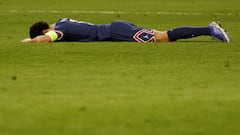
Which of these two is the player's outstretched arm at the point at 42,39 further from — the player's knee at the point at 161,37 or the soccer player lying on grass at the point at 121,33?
the player's knee at the point at 161,37

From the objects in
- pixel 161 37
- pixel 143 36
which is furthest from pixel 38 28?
pixel 161 37

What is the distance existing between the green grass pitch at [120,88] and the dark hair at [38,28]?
46 cm

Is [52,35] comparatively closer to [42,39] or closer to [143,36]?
[42,39]

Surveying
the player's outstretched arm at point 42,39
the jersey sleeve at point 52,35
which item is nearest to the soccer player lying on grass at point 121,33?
the jersey sleeve at point 52,35

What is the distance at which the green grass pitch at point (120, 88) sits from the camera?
316 inches

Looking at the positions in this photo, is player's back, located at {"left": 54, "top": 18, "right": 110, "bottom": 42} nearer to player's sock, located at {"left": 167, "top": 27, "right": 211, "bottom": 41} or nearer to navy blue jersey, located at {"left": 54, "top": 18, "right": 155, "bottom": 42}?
navy blue jersey, located at {"left": 54, "top": 18, "right": 155, "bottom": 42}

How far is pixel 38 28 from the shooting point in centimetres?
1402

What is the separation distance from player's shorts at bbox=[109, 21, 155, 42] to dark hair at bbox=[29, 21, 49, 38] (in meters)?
1.25

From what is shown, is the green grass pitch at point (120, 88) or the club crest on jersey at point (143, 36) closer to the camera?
the green grass pitch at point (120, 88)

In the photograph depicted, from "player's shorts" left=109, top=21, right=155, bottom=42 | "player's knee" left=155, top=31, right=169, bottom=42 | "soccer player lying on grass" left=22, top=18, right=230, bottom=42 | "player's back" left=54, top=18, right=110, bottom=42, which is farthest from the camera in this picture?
"player's knee" left=155, top=31, right=169, bottom=42

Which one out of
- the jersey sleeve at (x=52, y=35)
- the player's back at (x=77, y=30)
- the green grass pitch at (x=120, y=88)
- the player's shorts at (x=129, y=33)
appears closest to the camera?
the green grass pitch at (x=120, y=88)

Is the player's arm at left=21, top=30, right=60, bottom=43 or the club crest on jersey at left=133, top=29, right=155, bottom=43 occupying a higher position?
the club crest on jersey at left=133, top=29, right=155, bottom=43

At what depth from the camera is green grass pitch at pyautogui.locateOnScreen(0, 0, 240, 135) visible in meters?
8.02

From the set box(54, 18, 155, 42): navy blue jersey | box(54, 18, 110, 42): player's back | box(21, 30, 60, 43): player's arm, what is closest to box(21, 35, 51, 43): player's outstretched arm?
box(21, 30, 60, 43): player's arm
